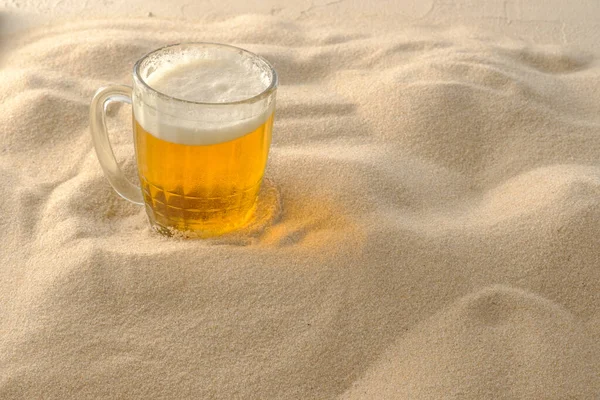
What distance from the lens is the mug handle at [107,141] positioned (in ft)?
4.19

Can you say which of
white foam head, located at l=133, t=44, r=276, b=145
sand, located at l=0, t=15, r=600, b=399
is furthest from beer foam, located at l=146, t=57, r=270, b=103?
sand, located at l=0, t=15, r=600, b=399

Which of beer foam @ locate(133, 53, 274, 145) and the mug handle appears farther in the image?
the mug handle

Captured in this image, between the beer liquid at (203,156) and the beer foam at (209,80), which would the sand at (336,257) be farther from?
the beer foam at (209,80)

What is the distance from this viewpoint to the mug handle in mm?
1278

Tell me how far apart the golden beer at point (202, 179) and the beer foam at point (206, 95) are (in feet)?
0.05

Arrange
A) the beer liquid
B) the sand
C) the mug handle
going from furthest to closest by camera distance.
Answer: the mug handle, the beer liquid, the sand

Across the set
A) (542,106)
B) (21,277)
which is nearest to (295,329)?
(21,277)

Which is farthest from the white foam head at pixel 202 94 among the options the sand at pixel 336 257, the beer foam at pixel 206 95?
the sand at pixel 336 257

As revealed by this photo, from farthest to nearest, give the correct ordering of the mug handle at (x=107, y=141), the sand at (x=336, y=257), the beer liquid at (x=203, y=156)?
1. the mug handle at (x=107, y=141)
2. the beer liquid at (x=203, y=156)
3. the sand at (x=336, y=257)

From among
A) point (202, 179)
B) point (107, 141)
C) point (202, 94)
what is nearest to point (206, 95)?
point (202, 94)

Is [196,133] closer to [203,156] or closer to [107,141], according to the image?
[203,156]

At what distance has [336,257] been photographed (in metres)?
1.23

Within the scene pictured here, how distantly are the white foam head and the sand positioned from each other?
20 cm

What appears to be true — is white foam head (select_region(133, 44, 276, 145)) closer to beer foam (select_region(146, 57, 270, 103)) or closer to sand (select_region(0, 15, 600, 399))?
beer foam (select_region(146, 57, 270, 103))
